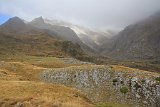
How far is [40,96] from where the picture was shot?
33.9 meters

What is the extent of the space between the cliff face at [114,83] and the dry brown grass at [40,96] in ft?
58.5

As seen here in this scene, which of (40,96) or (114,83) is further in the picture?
(114,83)

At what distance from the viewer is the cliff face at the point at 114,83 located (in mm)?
53750

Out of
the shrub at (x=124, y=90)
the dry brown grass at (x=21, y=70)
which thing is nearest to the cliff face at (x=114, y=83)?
the shrub at (x=124, y=90)

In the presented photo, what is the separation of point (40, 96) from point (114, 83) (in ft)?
85.2

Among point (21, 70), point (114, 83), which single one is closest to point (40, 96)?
point (114, 83)

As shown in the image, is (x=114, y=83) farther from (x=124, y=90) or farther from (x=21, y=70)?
(x=21, y=70)

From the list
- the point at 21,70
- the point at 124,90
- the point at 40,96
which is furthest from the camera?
the point at 21,70

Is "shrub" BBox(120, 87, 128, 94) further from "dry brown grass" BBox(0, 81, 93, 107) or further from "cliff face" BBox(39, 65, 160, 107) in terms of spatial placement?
"dry brown grass" BBox(0, 81, 93, 107)

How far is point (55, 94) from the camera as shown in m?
34.6

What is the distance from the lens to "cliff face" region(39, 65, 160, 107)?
53.8 m

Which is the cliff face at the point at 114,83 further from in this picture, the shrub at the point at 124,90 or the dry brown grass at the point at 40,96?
the dry brown grass at the point at 40,96

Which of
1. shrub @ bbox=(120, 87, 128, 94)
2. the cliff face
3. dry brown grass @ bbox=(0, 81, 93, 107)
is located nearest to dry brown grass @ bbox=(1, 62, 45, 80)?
the cliff face

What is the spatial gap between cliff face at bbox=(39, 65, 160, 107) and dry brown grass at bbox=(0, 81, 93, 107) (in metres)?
17.8
